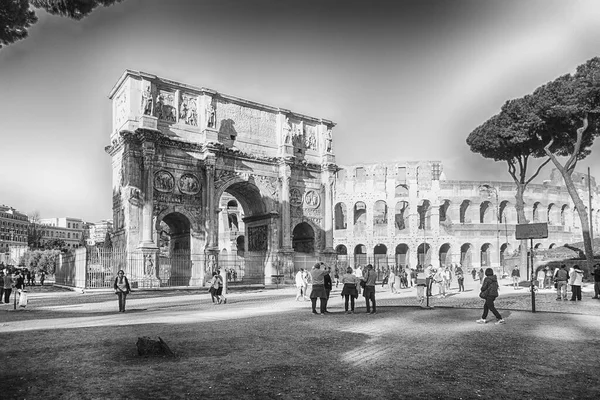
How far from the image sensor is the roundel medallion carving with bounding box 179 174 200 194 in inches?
1016

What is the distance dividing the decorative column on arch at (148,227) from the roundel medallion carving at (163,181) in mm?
402

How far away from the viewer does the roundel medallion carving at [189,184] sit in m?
25.8

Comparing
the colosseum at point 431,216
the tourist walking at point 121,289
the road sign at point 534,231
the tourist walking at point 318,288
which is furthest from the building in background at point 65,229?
the road sign at point 534,231

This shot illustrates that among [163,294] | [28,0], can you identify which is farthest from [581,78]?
[28,0]

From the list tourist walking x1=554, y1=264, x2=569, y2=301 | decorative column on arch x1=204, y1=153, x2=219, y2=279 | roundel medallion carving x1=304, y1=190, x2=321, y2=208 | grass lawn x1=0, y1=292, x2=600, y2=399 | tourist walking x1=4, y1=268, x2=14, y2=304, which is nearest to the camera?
grass lawn x1=0, y1=292, x2=600, y2=399

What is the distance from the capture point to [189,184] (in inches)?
1027

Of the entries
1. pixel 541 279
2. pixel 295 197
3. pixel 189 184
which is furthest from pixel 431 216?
pixel 189 184

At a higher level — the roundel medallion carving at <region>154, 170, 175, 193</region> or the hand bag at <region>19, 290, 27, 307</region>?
the roundel medallion carving at <region>154, 170, 175, 193</region>

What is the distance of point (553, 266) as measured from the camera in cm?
2834

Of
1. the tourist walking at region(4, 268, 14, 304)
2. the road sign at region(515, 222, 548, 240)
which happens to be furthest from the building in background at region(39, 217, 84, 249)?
the road sign at region(515, 222, 548, 240)

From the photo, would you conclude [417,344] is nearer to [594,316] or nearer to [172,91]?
[594,316]

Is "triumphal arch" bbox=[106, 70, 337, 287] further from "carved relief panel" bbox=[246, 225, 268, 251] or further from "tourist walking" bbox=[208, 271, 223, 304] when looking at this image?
"tourist walking" bbox=[208, 271, 223, 304]

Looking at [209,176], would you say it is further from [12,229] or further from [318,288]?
[12,229]

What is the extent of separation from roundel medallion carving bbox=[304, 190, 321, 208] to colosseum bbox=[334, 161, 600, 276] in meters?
19.1
